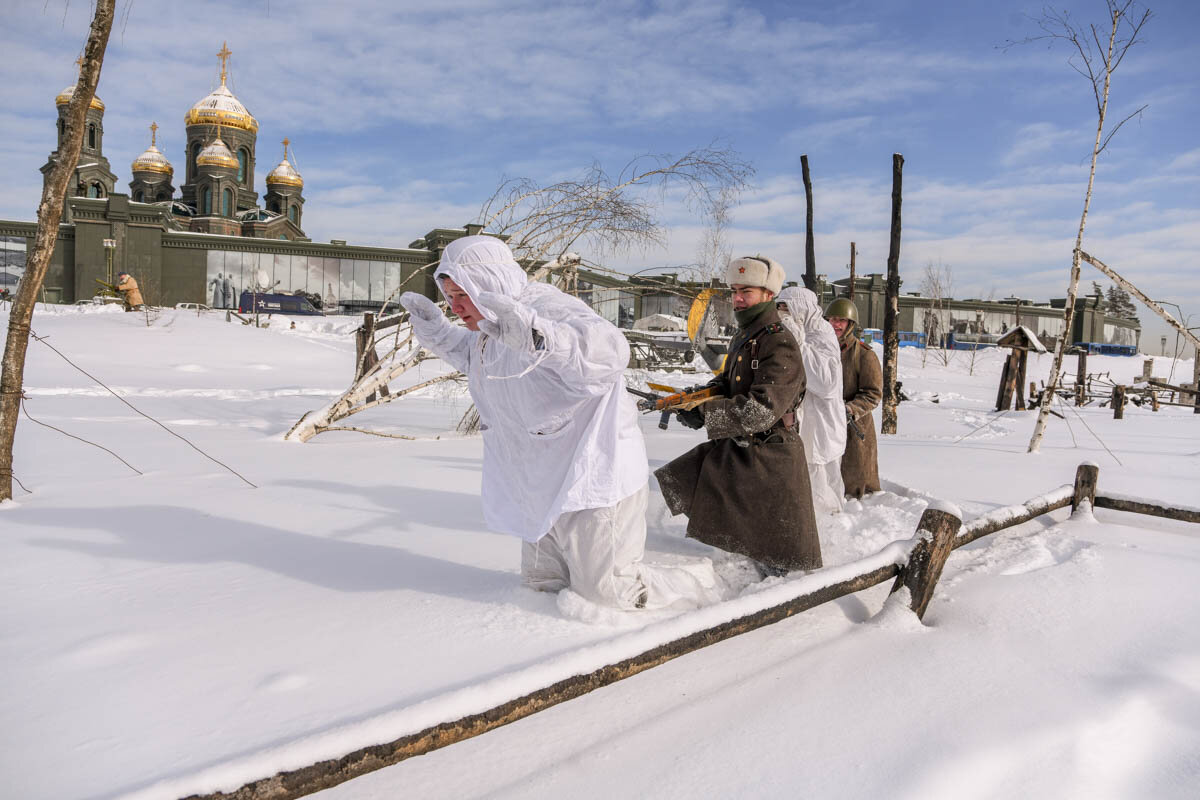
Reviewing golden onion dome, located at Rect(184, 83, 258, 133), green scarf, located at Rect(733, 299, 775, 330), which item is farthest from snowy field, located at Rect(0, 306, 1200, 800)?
golden onion dome, located at Rect(184, 83, 258, 133)

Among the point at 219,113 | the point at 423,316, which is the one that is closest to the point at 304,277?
the point at 219,113

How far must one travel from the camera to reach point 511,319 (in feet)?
7.30

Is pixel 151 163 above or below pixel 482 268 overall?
above

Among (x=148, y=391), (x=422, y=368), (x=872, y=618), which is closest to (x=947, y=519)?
(x=872, y=618)

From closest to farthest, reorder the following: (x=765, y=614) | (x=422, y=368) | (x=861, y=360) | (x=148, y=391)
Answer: (x=765, y=614) → (x=861, y=360) → (x=148, y=391) → (x=422, y=368)

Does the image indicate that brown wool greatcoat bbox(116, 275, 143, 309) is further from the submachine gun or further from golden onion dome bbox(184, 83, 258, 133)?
golden onion dome bbox(184, 83, 258, 133)

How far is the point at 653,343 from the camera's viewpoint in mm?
27484

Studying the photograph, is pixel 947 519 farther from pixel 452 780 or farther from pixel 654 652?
pixel 452 780

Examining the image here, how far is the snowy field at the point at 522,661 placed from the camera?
200 cm

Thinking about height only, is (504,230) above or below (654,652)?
above

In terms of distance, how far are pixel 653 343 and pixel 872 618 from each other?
24512mm

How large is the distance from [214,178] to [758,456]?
162ft

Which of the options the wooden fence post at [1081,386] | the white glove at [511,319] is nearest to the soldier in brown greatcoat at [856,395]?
the white glove at [511,319]

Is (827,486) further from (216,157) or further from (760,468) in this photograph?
(216,157)
